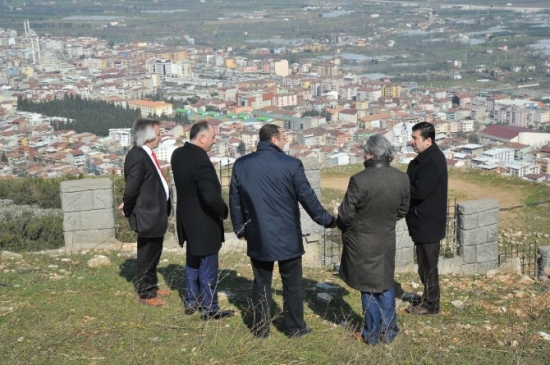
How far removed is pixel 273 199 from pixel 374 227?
2.19 feet

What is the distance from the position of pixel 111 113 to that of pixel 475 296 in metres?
53.0

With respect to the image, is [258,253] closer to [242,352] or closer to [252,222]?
[252,222]

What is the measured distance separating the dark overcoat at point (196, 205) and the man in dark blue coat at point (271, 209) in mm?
237

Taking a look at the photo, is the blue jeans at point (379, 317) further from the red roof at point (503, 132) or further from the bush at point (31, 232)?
the red roof at point (503, 132)

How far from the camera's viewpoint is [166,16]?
131 m

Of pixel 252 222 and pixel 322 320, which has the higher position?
pixel 252 222

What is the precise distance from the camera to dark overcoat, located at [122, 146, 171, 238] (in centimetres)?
522

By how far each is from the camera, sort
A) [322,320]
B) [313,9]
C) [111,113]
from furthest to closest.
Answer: [313,9] → [111,113] → [322,320]

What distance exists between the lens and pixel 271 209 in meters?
4.64

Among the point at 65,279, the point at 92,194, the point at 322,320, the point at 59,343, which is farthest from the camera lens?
the point at 92,194

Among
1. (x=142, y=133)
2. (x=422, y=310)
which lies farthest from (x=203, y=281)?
(x=422, y=310)

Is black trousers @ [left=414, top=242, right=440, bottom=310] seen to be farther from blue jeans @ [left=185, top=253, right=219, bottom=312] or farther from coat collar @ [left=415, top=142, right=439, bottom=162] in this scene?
blue jeans @ [left=185, top=253, right=219, bottom=312]

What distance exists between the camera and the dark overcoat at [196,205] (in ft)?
16.1

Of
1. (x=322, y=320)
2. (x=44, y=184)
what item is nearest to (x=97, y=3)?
(x=44, y=184)
